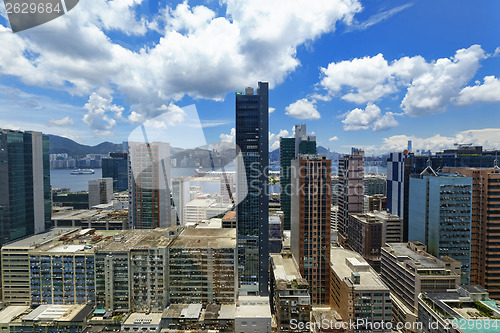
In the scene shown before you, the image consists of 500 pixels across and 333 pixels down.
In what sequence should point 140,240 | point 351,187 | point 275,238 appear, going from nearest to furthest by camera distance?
point 140,240, point 275,238, point 351,187

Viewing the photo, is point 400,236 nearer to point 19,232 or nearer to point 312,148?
point 312,148

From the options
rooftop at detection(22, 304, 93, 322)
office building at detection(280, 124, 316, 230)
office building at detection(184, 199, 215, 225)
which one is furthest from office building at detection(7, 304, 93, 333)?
office building at detection(280, 124, 316, 230)

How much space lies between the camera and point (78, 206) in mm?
29500

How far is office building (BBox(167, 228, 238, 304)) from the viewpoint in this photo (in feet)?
38.2

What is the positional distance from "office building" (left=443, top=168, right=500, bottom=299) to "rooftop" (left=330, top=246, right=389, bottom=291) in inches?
261

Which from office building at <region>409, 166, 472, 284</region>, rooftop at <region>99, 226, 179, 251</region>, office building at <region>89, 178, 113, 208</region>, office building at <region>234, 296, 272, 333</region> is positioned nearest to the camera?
office building at <region>234, 296, 272, 333</region>

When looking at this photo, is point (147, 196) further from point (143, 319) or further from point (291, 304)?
point (291, 304)

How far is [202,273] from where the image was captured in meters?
11.8

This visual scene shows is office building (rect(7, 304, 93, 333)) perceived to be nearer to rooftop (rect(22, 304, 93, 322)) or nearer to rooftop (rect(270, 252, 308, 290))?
rooftop (rect(22, 304, 93, 322))

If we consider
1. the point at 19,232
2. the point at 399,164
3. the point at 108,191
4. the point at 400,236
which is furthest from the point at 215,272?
the point at 108,191

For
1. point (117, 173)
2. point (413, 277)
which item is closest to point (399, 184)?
point (413, 277)

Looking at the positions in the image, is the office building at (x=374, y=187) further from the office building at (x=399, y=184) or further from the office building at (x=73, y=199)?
the office building at (x=73, y=199)

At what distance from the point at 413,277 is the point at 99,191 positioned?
3252 cm

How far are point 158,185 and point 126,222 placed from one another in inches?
233
